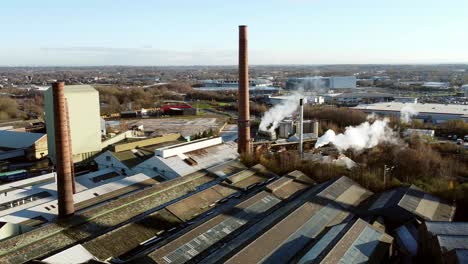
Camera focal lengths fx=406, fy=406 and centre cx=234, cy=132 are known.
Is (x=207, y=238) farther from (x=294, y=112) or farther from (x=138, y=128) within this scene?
(x=294, y=112)

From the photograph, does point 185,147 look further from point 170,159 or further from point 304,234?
point 304,234

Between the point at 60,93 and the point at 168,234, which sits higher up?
the point at 60,93

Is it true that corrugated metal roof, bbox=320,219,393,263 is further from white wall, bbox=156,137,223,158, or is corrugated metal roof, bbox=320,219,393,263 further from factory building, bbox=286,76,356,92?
factory building, bbox=286,76,356,92

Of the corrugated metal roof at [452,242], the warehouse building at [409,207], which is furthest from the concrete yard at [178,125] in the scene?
the corrugated metal roof at [452,242]

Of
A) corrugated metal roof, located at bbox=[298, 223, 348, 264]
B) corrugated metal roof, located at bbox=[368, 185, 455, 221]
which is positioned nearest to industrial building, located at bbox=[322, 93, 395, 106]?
corrugated metal roof, located at bbox=[368, 185, 455, 221]

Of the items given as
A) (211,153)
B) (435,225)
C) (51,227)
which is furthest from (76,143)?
(435,225)
